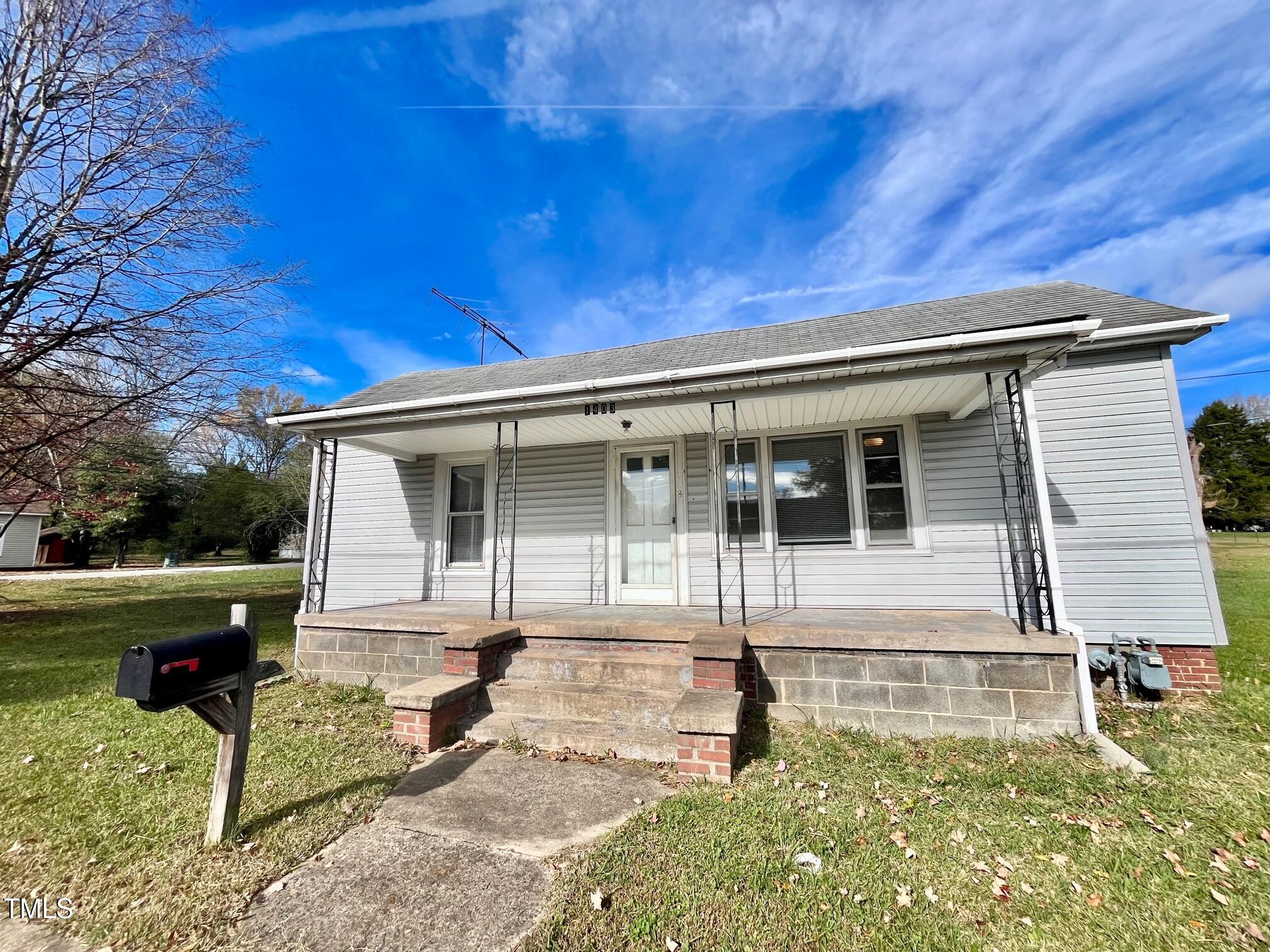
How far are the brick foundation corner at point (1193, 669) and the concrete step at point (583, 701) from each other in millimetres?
4814

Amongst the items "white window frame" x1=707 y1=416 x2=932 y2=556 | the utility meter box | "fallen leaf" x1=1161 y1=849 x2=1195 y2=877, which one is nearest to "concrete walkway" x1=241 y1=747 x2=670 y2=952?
"fallen leaf" x1=1161 y1=849 x2=1195 y2=877

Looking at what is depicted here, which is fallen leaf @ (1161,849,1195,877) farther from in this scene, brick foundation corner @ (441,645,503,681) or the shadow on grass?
brick foundation corner @ (441,645,503,681)

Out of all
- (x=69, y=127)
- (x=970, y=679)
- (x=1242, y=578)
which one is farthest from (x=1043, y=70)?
(x=1242, y=578)

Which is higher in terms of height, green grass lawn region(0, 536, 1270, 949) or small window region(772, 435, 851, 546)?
small window region(772, 435, 851, 546)

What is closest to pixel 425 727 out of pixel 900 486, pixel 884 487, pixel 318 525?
pixel 318 525

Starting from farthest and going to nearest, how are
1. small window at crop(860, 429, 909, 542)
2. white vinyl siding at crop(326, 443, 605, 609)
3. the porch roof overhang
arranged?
white vinyl siding at crop(326, 443, 605, 609) → small window at crop(860, 429, 909, 542) → the porch roof overhang

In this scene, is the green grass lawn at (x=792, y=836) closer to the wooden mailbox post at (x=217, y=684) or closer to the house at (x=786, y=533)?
the wooden mailbox post at (x=217, y=684)

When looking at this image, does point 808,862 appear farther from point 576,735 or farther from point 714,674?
point 576,735

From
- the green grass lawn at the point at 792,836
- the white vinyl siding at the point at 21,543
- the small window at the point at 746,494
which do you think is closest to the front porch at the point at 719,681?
the green grass lawn at the point at 792,836

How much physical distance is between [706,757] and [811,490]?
144 inches

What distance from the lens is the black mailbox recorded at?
2061 mm

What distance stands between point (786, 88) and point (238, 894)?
994cm

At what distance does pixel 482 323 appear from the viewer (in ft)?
33.2

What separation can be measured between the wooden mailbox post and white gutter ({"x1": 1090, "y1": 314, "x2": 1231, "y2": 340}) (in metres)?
6.87
